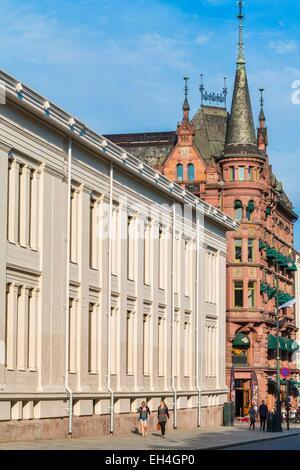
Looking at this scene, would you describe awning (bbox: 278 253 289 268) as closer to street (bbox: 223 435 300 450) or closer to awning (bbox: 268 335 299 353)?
awning (bbox: 268 335 299 353)

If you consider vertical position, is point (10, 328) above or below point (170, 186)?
below

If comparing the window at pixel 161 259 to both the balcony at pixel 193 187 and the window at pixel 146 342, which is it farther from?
the balcony at pixel 193 187

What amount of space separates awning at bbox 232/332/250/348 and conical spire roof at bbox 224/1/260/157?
14.3 m

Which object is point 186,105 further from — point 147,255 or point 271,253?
point 147,255

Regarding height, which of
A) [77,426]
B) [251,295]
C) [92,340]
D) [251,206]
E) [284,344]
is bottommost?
[77,426]

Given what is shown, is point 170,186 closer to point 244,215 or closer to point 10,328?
point 10,328

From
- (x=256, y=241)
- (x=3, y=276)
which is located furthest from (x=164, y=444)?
(x=256, y=241)

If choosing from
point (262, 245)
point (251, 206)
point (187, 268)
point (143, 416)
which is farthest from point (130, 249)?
point (262, 245)

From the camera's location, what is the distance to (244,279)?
95062 millimetres

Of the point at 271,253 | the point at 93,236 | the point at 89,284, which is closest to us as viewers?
the point at 89,284

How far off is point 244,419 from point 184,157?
69.3 feet

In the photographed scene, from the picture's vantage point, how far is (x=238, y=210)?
96375 millimetres

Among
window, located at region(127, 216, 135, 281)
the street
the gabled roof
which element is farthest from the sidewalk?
the gabled roof

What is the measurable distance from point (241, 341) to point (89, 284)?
4516 centimetres
